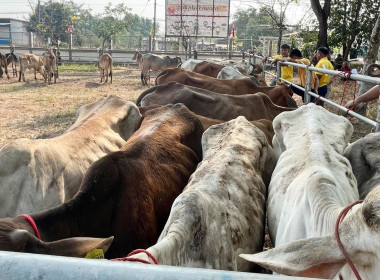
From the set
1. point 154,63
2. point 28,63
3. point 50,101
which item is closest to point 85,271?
point 50,101

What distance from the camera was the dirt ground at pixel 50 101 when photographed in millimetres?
9484

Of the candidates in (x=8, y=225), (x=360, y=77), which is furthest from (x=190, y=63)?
(x=8, y=225)

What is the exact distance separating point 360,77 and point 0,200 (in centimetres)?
364

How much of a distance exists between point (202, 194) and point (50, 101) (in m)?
12.3

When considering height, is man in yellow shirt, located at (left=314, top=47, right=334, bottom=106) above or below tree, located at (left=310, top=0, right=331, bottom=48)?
below

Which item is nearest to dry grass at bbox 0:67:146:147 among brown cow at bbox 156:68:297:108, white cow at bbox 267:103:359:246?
brown cow at bbox 156:68:297:108

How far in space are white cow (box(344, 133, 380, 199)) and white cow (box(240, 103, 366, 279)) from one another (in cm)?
13

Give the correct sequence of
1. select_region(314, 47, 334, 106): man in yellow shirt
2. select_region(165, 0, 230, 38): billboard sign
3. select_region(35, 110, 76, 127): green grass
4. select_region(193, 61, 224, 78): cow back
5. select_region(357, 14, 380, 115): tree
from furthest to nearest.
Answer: select_region(165, 0, 230, 38): billboard sign, select_region(193, 61, 224, 78): cow back, select_region(35, 110, 76, 127): green grass, select_region(357, 14, 380, 115): tree, select_region(314, 47, 334, 106): man in yellow shirt

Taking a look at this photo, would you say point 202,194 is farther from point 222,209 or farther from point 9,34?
point 9,34

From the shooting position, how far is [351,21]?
21.3 m

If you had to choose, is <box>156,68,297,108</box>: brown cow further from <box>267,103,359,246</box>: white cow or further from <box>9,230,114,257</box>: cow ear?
<box>9,230,114,257</box>: cow ear

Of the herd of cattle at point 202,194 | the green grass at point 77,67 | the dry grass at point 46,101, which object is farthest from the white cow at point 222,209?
the green grass at point 77,67

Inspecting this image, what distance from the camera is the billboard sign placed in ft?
101

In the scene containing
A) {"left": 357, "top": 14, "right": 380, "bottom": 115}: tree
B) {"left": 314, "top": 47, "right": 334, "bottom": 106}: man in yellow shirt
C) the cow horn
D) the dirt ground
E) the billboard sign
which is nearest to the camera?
the cow horn
